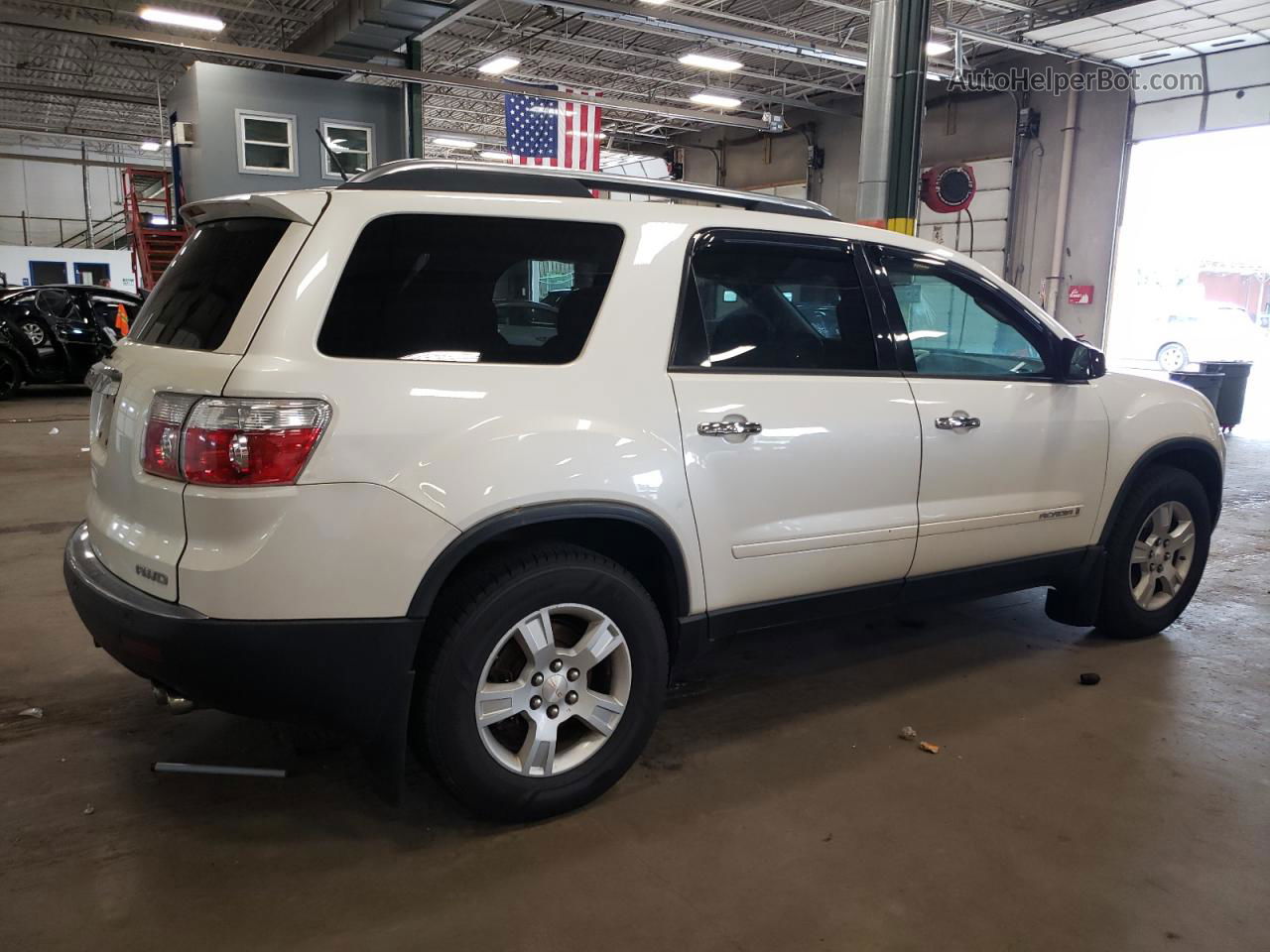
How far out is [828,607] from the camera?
3158mm

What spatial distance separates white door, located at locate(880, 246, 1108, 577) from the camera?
330 cm

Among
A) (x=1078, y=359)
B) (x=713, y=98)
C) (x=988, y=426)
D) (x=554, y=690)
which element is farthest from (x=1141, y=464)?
(x=713, y=98)

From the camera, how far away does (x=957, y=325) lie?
3.60 meters

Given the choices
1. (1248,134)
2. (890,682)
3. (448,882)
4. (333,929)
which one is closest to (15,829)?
(333,929)

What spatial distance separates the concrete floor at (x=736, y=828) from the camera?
7.32ft

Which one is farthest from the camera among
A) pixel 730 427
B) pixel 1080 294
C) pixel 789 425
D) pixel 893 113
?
pixel 1080 294

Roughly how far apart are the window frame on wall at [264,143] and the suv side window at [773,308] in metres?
14.7

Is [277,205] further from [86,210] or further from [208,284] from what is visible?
[86,210]

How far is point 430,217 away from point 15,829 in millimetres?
2049

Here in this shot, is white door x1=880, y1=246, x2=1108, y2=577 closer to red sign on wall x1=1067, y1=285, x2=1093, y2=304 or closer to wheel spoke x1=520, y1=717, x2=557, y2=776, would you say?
wheel spoke x1=520, y1=717, x2=557, y2=776

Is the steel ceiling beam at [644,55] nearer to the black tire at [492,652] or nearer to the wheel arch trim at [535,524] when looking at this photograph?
the wheel arch trim at [535,524]

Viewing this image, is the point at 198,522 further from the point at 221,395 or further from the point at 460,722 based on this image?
the point at 460,722

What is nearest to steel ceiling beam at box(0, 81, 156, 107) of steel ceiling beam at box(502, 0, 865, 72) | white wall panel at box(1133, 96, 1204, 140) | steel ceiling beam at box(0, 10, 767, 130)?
steel ceiling beam at box(0, 10, 767, 130)

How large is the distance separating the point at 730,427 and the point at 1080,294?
14.5 m
